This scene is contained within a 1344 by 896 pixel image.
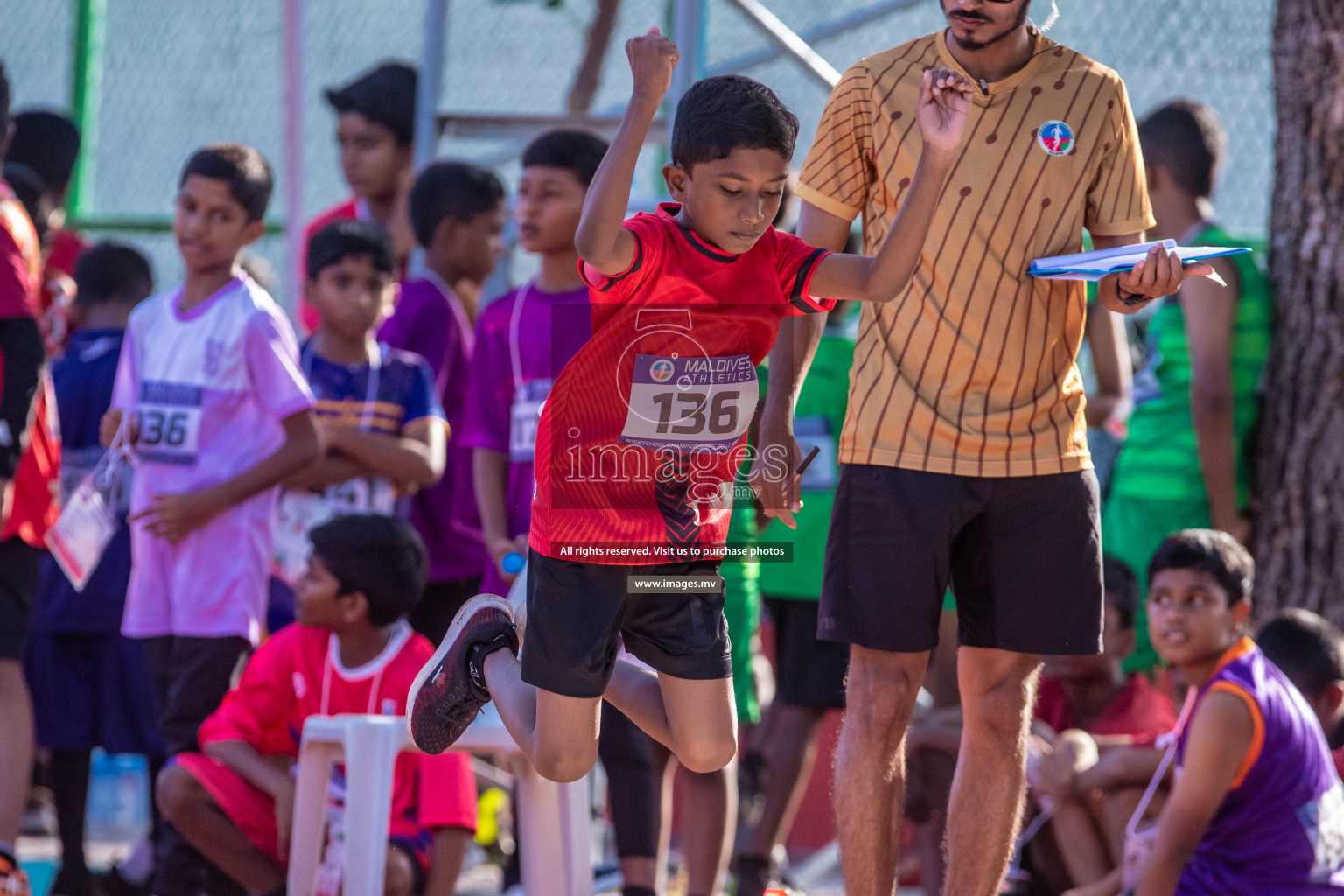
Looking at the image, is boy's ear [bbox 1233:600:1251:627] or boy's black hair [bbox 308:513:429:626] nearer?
boy's ear [bbox 1233:600:1251:627]

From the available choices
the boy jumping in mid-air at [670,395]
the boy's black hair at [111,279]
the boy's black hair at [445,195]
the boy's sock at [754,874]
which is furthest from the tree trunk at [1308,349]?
the boy's black hair at [111,279]

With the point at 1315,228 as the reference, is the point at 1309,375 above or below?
below

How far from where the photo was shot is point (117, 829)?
19.8ft

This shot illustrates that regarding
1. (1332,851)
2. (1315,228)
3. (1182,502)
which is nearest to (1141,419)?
(1182,502)

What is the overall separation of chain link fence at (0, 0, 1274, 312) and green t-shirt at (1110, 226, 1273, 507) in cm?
146

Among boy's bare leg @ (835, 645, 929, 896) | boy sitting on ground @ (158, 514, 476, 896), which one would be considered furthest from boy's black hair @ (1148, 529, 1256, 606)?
boy sitting on ground @ (158, 514, 476, 896)

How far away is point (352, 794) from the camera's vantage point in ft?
11.3

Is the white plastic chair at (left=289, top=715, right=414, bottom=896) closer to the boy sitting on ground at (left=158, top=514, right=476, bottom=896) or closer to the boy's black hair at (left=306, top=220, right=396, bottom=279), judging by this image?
the boy sitting on ground at (left=158, top=514, right=476, bottom=896)

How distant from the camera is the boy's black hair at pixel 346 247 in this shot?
15.3 feet

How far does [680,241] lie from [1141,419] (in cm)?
259

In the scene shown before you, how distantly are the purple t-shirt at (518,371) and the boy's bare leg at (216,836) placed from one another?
929mm

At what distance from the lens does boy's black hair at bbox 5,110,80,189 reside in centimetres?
627

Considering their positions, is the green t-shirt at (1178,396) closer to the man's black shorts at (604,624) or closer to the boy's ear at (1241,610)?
the boy's ear at (1241,610)

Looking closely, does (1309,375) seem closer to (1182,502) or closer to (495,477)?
(1182,502)
